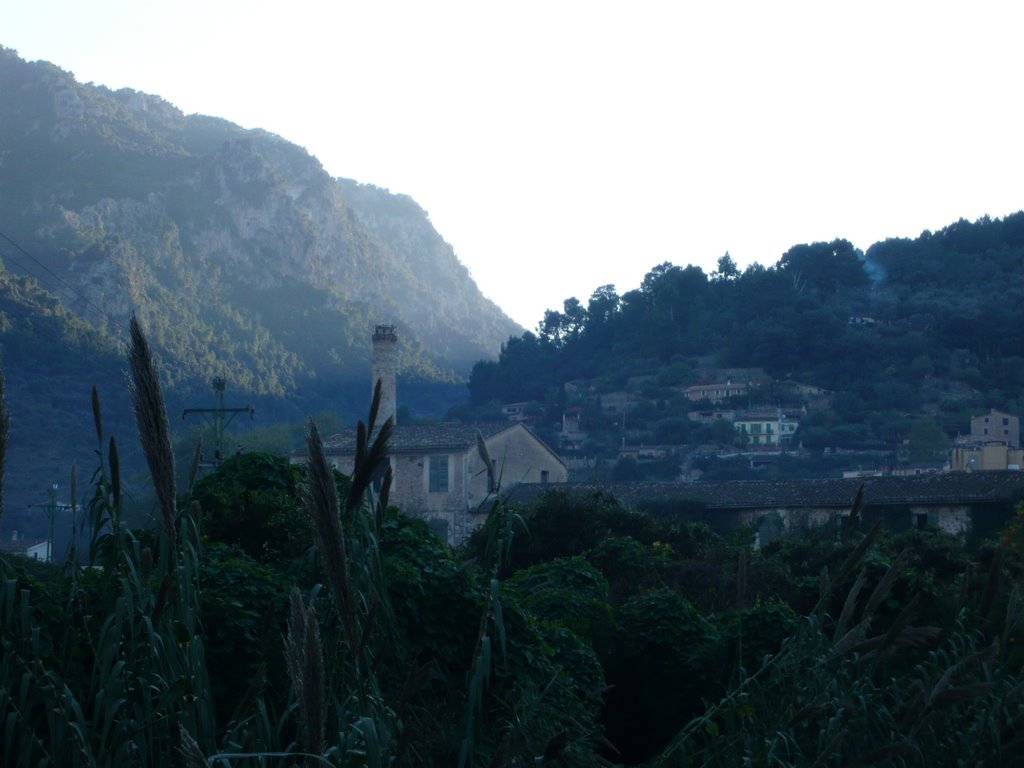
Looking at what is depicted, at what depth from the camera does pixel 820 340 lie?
85125 mm

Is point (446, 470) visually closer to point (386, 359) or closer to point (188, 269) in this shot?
point (386, 359)

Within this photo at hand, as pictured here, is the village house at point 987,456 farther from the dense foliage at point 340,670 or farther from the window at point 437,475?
the dense foliage at point 340,670

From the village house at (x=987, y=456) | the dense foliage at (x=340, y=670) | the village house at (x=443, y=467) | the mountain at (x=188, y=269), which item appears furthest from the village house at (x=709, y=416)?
the dense foliage at (x=340, y=670)

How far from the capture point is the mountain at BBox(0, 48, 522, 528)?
183 ft

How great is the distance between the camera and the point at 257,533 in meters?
11.0

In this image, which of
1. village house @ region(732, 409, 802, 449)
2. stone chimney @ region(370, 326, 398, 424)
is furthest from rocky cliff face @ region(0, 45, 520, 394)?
village house @ region(732, 409, 802, 449)

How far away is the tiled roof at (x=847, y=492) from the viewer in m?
32.7

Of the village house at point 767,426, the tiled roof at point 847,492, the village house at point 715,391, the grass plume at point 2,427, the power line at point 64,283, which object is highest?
the power line at point 64,283

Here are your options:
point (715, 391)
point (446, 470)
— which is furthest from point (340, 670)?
point (715, 391)

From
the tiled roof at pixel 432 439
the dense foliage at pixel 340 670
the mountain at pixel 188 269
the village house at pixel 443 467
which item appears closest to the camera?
the dense foliage at pixel 340 670

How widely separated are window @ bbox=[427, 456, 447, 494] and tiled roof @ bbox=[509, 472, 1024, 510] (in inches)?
110

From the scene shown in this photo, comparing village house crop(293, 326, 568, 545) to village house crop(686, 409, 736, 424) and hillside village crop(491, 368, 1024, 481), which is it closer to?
hillside village crop(491, 368, 1024, 481)

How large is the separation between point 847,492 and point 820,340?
52.1 metres

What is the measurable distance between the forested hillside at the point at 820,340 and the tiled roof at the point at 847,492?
3391 centimetres
